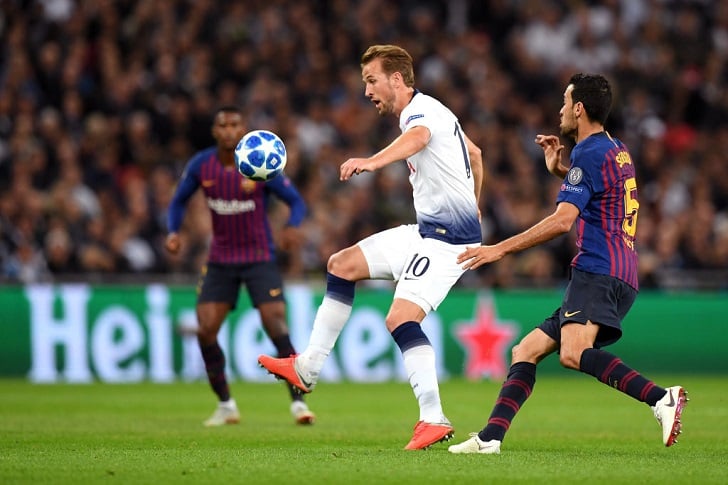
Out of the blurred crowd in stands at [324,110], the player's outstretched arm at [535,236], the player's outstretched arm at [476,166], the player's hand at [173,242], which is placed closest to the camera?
the player's outstretched arm at [535,236]

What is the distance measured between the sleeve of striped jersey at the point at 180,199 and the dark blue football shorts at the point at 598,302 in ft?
15.4

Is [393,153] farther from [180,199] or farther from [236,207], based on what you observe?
[180,199]

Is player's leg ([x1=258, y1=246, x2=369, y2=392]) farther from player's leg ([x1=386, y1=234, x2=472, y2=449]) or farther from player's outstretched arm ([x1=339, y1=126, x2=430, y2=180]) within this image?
player's outstretched arm ([x1=339, y1=126, x2=430, y2=180])

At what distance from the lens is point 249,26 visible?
21891 millimetres

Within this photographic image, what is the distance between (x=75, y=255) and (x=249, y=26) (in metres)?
6.39

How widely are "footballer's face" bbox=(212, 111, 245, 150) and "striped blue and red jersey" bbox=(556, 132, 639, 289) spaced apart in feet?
13.6

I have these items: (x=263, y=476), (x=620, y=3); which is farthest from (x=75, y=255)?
(x=620, y=3)

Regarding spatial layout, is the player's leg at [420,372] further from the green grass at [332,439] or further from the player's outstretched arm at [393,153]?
the player's outstretched arm at [393,153]

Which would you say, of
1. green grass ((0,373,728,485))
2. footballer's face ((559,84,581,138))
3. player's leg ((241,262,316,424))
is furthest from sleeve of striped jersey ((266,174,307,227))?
footballer's face ((559,84,581,138))

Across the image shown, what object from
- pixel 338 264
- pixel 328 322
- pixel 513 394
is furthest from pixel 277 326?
pixel 513 394

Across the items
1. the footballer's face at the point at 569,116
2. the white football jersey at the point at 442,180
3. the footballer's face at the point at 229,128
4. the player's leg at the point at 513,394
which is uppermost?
the footballer's face at the point at 229,128

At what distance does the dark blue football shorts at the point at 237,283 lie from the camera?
11.5 m

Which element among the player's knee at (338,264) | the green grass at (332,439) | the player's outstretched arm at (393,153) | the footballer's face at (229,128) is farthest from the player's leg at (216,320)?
the player's outstretched arm at (393,153)

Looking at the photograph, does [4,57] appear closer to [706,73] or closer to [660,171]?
[660,171]
